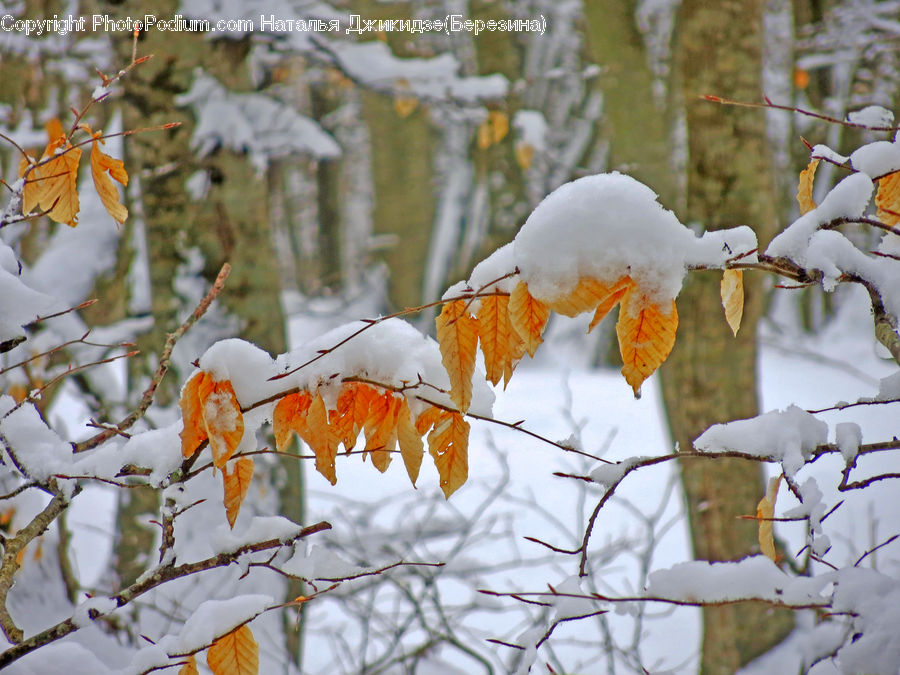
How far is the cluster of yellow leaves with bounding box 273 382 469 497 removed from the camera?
0.95 meters

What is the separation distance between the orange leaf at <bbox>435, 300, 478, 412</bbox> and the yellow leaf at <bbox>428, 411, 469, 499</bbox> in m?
0.10

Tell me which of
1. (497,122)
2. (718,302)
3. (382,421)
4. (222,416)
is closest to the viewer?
(222,416)

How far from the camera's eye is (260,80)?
10.5ft

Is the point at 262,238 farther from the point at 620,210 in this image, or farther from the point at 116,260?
the point at 620,210

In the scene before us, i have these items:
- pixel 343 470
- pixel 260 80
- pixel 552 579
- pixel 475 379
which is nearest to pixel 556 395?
pixel 343 470

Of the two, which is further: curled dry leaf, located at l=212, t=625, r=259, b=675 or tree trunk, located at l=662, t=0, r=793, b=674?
tree trunk, located at l=662, t=0, r=793, b=674

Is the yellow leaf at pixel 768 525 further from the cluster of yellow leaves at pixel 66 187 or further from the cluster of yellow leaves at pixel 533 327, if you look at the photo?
the cluster of yellow leaves at pixel 66 187

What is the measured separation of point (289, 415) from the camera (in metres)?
1.02

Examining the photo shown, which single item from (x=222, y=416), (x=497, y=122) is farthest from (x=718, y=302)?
(x=222, y=416)

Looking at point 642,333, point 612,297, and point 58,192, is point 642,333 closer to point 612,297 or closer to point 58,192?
point 612,297

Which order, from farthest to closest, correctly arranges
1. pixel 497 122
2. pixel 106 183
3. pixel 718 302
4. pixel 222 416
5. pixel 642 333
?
pixel 497 122
pixel 718 302
pixel 106 183
pixel 222 416
pixel 642 333

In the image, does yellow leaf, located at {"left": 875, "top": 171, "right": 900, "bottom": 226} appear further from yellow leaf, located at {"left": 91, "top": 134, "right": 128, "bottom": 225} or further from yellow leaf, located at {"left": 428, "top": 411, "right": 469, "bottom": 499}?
yellow leaf, located at {"left": 91, "top": 134, "right": 128, "bottom": 225}

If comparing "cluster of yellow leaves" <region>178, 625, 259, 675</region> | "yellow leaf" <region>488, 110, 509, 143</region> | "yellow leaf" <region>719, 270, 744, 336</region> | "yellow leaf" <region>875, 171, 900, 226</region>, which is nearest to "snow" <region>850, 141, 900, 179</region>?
"yellow leaf" <region>875, 171, 900, 226</region>

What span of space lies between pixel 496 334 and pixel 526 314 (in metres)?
0.10
